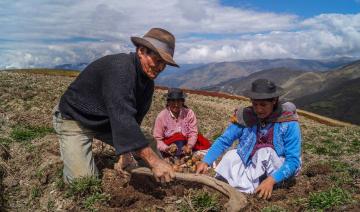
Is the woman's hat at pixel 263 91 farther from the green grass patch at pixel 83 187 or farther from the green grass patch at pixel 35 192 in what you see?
the green grass patch at pixel 35 192

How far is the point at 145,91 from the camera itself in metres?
7.72

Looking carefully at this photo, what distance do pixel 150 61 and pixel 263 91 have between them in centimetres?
208

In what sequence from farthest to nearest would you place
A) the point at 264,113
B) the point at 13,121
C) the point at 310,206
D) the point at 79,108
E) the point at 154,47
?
1. the point at 13,121
2. the point at 79,108
3. the point at 264,113
4. the point at 310,206
5. the point at 154,47

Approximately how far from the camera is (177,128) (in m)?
11.8

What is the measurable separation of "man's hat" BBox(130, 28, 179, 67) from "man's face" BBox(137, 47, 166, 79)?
14 cm

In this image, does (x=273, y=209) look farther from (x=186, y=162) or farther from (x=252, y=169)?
(x=186, y=162)

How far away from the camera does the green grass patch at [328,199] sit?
6.76 m

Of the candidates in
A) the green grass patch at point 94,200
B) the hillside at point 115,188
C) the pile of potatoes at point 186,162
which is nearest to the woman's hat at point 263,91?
the hillside at point 115,188

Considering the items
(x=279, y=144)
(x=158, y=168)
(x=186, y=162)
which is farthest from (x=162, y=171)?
(x=186, y=162)

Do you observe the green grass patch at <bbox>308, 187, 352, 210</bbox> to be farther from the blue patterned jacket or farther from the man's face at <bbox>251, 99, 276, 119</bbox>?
the man's face at <bbox>251, 99, 276, 119</bbox>

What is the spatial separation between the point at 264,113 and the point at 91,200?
3.67 metres

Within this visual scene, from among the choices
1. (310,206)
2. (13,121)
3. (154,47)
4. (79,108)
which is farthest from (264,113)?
(13,121)

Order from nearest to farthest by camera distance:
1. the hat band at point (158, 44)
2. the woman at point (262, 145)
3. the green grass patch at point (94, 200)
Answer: the hat band at point (158, 44)
the woman at point (262, 145)
the green grass patch at point (94, 200)

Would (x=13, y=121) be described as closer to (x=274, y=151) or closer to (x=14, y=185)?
(x=14, y=185)
